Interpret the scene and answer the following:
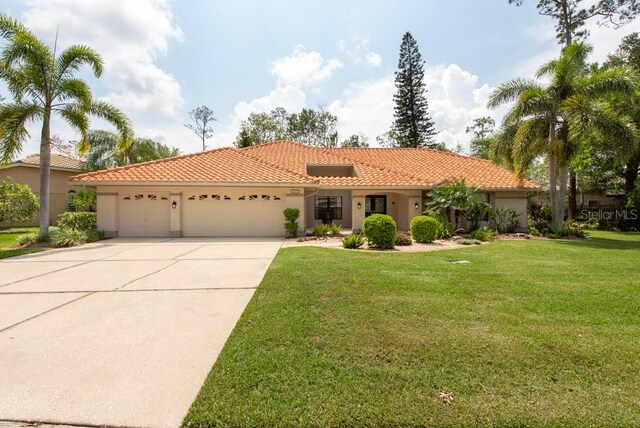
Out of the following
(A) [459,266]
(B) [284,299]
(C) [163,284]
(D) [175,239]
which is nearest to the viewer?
(B) [284,299]

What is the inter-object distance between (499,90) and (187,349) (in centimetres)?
1784

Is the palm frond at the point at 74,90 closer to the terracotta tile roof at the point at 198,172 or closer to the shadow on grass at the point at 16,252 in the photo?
the terracotta tile roof at the point at 198,172

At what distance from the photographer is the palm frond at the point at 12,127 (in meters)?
12.1

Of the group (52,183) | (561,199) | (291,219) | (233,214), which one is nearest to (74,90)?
(233,214)

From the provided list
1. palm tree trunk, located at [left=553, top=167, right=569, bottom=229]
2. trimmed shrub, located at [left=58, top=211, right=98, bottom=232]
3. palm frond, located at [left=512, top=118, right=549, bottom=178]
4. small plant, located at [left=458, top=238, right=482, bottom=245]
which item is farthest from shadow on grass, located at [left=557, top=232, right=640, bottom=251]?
trimmed shrub, located at [left=58, top=211, right=98, bottom=232]

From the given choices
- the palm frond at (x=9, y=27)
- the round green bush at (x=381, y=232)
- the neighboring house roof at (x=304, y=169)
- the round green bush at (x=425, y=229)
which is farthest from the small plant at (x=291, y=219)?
the palm frond at (x=9, y=27)

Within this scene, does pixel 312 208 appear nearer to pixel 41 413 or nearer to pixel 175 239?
pixel 175 239

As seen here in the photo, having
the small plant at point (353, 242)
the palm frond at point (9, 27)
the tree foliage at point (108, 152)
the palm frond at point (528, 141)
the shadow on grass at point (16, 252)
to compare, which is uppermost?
the palm frond at point (9, 27)

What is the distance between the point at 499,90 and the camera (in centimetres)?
1566

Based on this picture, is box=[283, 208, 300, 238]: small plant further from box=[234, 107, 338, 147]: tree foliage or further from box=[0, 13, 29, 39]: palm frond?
box=[234, 107, 338, 147]: tree foliage

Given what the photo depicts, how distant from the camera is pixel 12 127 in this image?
12.2m

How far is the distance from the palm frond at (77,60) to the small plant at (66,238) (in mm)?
6480

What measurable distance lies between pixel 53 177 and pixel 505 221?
96.9 feet

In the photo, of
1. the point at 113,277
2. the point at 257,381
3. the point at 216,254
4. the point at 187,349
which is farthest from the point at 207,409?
the point at 216,254
